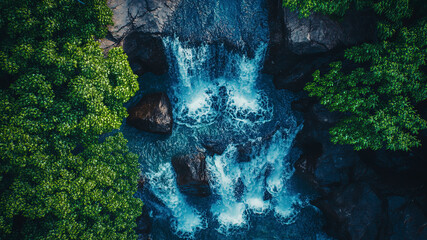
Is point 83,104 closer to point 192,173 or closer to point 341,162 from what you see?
point 192,173

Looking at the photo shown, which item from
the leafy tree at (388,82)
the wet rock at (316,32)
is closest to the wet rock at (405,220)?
the leafy tree at (388,82)

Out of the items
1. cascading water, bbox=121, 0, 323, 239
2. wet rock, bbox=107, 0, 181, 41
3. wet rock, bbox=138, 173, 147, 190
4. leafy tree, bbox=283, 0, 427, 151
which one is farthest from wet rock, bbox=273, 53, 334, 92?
wet rock, bbox=138, 173, 147, 190

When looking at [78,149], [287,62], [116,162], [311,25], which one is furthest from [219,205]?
[311,25]

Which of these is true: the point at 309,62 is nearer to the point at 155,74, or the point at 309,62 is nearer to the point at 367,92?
the point at 367,92

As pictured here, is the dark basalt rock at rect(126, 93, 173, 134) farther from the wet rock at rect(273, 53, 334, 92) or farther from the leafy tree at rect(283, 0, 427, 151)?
the leafy tree at rect(283, 0, 427, 151)

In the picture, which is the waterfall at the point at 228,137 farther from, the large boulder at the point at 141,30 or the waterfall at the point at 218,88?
the large boulder at the point at 141,30
